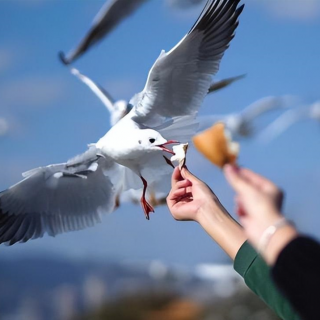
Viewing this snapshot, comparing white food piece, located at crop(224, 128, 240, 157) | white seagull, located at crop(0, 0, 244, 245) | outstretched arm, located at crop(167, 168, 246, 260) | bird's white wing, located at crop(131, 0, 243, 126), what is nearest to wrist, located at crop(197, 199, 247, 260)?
outstretched arm, located at crop(167, 168, 246, 260)

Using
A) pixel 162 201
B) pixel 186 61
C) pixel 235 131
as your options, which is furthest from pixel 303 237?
pixel 235 131

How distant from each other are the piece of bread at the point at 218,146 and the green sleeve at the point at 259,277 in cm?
21

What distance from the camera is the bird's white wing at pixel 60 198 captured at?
1.76 meters

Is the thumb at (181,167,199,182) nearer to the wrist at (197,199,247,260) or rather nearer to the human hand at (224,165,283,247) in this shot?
the wrist at (197,199,247,260)

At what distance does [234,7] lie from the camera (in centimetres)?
170

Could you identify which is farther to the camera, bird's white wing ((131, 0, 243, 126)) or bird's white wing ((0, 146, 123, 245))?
bird's white wing ((0, 146, 123, 245))

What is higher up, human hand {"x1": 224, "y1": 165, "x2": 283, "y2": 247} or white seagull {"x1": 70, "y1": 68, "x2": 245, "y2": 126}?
human hand {"x1": 224, "y1": 165, "x2": 283, "y2": 247}

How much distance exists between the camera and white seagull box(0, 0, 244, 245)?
1.64 meters

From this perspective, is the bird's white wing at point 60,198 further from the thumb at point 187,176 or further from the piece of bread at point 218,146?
the piece of bread at point 218,146

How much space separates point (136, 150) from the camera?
159 cm

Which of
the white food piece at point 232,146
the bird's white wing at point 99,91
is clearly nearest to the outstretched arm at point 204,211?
the white food piece at point 232,146

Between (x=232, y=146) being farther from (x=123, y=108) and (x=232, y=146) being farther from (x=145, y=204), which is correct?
(x=123, y=108)

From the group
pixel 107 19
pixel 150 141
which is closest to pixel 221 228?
pixel 150 141

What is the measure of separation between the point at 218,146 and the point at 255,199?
1.4 inches
